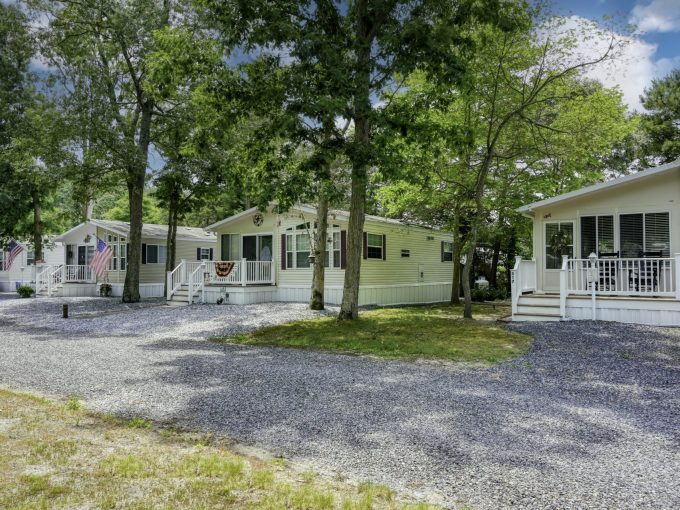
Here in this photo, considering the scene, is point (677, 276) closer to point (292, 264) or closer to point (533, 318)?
point (533, 318)

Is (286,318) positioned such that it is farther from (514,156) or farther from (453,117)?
(514,156)

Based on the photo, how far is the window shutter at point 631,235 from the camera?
1282 cm

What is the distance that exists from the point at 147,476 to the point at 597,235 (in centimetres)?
1319

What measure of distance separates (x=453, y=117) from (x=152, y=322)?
10.8 metres

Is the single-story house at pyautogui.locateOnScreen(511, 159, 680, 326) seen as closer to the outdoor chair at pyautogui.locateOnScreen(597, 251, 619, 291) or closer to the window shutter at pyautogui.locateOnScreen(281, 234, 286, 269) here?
the outdoor chair at pyautogui.locateOnScreen(597, 251, 619, 291)

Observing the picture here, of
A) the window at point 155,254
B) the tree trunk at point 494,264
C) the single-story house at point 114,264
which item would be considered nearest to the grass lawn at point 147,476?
the tree trunk at point 494,264

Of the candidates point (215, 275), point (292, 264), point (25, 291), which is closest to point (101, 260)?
point (25, 291)

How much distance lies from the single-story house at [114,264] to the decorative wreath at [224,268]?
7496mm

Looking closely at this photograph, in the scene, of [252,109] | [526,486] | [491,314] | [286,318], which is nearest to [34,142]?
[252,109]

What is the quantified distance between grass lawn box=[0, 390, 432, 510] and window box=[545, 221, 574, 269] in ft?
41.1

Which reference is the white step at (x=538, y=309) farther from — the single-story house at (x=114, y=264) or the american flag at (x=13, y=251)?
the american flag at (x=13, y=251)

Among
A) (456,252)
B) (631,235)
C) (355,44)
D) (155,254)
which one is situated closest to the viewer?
(355,44)

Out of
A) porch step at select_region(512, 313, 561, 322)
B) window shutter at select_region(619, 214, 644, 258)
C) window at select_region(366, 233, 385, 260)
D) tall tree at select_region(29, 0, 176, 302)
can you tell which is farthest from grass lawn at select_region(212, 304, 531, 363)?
tall tree at select_region(29, 0, 176, 302)

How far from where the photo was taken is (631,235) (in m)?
13.0
